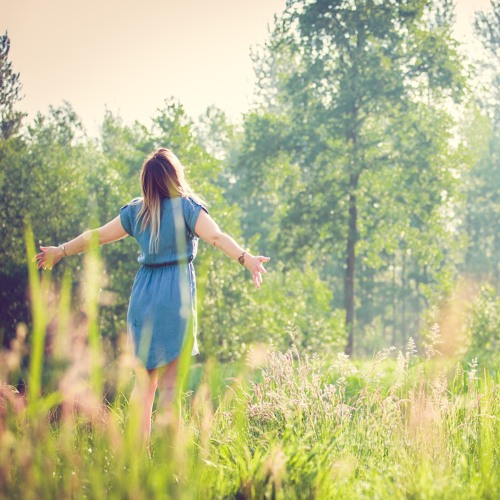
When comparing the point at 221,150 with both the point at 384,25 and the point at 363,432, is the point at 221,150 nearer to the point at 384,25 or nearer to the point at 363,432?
the point at 384,25

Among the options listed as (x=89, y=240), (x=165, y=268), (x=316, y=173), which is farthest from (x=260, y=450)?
(x=316, y=173)

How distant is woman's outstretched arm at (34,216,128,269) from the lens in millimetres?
4398

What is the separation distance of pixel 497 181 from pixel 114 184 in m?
28.3

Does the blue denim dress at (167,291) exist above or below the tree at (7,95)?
below

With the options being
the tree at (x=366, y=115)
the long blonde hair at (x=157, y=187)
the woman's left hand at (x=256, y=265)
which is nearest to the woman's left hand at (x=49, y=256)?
the long blonde hair at (x=157, y=187)

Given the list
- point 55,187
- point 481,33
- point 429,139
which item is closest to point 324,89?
point 429,139

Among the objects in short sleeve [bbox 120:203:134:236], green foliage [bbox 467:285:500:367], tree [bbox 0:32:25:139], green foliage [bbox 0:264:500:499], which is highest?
tree [bbox 0:32:25:139]

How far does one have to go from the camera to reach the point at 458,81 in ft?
55.4

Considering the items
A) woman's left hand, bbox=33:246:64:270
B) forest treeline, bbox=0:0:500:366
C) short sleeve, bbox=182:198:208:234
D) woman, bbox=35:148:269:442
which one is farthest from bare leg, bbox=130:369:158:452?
forest treeline, bbox=0:0:500:366

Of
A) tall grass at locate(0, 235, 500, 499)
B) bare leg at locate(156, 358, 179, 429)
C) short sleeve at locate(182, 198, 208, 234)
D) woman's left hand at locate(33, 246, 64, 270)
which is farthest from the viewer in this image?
woman's left hand at locate(33, 246, 64, 270)

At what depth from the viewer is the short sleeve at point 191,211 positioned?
4043 millimetres

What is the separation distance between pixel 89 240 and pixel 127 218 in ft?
1.08

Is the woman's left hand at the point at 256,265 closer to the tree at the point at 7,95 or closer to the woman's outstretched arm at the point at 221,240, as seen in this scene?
the woman's outstretched arm at the point at 221,240

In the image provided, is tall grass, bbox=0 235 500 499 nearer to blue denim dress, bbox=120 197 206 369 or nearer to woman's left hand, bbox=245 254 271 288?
blue denim dress, bbox=120 197 206 369
